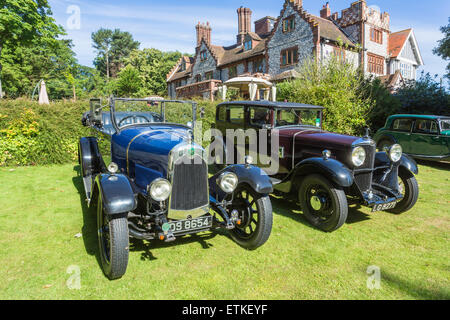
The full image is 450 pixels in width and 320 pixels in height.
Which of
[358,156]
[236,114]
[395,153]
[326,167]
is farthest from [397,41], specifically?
[326,167]

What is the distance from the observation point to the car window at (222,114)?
7.37 meters

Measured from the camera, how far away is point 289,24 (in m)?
21.0

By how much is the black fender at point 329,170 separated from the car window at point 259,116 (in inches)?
58.9

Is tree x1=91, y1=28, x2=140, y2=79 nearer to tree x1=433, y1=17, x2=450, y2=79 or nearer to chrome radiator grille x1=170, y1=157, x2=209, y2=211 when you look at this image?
tree x1=433, y1=17, x2=450, y2=79

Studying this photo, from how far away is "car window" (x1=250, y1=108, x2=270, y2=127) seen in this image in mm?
6024

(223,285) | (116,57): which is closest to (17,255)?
(223,285)

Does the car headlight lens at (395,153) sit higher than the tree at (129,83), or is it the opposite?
the tree at (129,83)

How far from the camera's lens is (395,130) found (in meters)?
10.2

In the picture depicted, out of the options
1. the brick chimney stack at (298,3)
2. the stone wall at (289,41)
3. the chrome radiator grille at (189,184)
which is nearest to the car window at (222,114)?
the chrome radiator grille at (189,184)

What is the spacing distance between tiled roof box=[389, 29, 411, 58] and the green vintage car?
65.1ft

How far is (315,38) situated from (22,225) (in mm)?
19865

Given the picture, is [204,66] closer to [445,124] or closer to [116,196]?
[445,124]

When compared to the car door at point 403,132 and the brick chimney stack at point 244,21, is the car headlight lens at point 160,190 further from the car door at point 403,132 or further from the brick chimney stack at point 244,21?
the brick chimney stack at point 244,21
